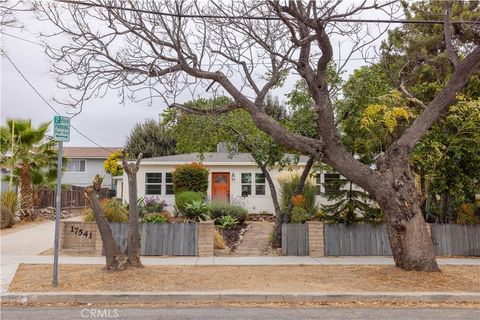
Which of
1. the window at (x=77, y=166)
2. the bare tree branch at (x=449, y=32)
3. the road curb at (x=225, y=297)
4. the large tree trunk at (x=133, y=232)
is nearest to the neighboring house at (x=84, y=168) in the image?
the window at (x=77, y=166)

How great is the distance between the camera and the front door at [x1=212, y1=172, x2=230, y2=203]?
22156 millimetres

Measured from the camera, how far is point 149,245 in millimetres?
12406

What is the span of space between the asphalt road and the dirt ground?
2.89ft

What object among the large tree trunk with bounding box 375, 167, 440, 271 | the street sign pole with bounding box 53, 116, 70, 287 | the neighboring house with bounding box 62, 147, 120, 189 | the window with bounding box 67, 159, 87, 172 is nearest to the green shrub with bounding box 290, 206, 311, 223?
the large tree trunk with bounding box 375, 167, 440, 271

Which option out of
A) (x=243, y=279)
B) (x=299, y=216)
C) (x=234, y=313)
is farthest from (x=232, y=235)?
(x=234, y=313)

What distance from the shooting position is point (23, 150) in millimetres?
21906

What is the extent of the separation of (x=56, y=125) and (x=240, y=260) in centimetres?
579

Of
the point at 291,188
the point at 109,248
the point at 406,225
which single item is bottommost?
the point at 109,248

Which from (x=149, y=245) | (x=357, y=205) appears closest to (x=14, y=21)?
(x=149, y=245)

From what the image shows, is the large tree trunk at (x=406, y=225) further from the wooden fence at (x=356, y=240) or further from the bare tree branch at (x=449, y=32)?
the wooden fence at (x=356, y=240)

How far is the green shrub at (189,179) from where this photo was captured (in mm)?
20094

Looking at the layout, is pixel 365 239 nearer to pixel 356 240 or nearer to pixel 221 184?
pixel 356 240

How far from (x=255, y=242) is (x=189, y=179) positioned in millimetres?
6504

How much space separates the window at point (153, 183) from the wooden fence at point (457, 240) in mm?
13647
